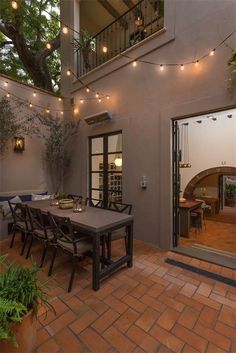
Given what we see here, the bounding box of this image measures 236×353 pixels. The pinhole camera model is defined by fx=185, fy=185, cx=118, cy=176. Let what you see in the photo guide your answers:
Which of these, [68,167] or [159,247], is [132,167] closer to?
[159,247]

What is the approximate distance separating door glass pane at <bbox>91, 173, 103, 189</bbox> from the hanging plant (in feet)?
6.97

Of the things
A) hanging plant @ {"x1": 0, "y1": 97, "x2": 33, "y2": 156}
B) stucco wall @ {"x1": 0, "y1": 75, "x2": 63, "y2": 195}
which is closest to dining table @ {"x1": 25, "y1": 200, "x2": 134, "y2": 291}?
stucco wall @ {"x1": 0, "y1": 75, "x2": 63, "y2": 195}

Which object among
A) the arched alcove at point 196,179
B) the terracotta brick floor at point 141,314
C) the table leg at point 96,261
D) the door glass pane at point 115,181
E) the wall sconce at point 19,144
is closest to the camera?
the terracotta brick floor at point 141,314

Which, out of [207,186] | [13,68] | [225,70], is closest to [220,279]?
[225,70]

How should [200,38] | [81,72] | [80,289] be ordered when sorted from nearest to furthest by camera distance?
[80,289] → [200,38] → [81,72]

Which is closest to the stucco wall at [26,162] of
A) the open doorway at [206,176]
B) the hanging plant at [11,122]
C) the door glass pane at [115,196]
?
the hanging plant at [11,122]

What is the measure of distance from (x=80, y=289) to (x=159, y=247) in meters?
1.70

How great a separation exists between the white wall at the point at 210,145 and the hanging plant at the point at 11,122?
478 cm

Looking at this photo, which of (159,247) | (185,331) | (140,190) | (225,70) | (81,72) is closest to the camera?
(185,331)

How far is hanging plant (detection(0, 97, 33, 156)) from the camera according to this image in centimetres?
433

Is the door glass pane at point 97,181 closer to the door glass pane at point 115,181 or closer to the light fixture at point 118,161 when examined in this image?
the door glass pane at point 115,181

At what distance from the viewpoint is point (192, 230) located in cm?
463

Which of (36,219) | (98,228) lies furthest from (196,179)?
(36,219)

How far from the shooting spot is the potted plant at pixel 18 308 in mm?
1118
